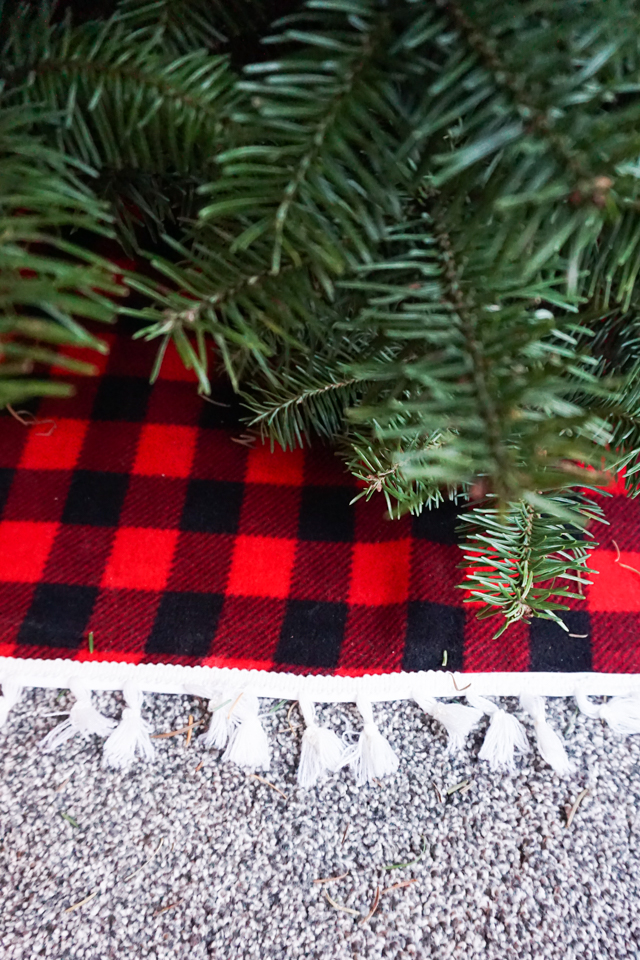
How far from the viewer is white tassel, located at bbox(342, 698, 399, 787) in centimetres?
51

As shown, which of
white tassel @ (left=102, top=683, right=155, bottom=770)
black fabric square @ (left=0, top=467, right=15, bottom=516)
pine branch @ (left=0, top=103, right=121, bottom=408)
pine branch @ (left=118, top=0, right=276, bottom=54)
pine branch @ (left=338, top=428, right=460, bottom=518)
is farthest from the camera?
black fabric square @ (left=0, top=467, right=15, bottom=516)

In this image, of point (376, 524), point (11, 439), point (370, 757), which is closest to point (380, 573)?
point (376, 524)

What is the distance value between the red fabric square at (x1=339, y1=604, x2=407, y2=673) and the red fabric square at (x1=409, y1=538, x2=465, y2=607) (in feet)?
0.08

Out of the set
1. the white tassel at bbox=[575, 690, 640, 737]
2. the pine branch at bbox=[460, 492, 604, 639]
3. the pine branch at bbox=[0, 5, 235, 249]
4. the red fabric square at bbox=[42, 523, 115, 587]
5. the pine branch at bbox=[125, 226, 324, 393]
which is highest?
the pine branch at bbox=[0, 5, 235, 249]

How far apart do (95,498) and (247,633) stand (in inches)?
Result: 7.5

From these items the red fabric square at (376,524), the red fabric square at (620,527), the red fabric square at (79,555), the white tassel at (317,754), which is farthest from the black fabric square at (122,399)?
the red fabric square at (620,527)

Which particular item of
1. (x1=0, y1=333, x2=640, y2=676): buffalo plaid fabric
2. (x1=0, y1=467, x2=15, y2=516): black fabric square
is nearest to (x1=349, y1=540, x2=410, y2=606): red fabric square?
(x1=0, y1=333, x2=640, y2=676): buffalo plaid fabric

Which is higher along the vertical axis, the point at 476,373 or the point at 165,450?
the point at 476,373

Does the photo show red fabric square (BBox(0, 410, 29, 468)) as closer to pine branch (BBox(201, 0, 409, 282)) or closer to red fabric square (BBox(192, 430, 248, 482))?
red fabric square (BBox(192, 430, 248, 482))

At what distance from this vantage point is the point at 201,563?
594 mm

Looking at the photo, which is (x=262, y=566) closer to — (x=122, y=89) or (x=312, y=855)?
(x=312, y=855)

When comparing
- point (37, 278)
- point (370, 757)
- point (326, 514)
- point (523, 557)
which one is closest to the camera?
point (37, 278)

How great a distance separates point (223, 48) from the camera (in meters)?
0.34

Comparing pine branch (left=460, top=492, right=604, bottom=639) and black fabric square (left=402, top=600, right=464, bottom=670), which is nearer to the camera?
pine branch (left=460, top=492, right=604, bottom=639)
